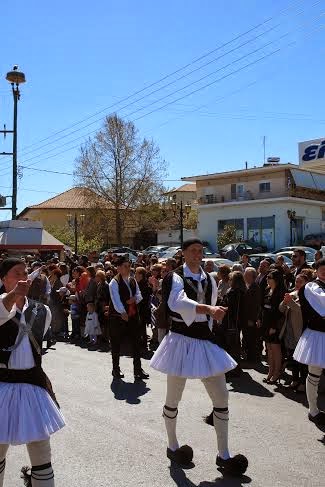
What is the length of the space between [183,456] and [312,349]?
1849 mm

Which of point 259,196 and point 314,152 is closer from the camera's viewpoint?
point 314,152

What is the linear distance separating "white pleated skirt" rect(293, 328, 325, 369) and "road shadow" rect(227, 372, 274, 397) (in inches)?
72.7

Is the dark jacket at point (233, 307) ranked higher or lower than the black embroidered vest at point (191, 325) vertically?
lower

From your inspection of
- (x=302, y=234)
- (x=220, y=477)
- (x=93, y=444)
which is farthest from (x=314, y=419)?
(x=302, y=234)

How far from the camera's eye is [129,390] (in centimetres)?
794

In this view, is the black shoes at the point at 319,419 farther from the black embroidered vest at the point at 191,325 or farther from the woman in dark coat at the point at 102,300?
the woman in dark coat at the point at 102,300

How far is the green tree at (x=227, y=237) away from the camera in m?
49.7

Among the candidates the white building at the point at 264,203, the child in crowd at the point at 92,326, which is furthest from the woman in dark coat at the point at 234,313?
the white building at the point at 264,203

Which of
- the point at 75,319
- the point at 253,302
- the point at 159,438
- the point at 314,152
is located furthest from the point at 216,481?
the point at 314,152

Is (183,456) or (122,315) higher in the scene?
(122,315)

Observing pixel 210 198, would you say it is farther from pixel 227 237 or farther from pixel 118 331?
pixel 118 331

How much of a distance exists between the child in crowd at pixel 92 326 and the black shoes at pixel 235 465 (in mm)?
8018

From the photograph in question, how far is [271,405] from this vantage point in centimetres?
719

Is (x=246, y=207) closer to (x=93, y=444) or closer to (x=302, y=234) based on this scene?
(x=302, y=234)
